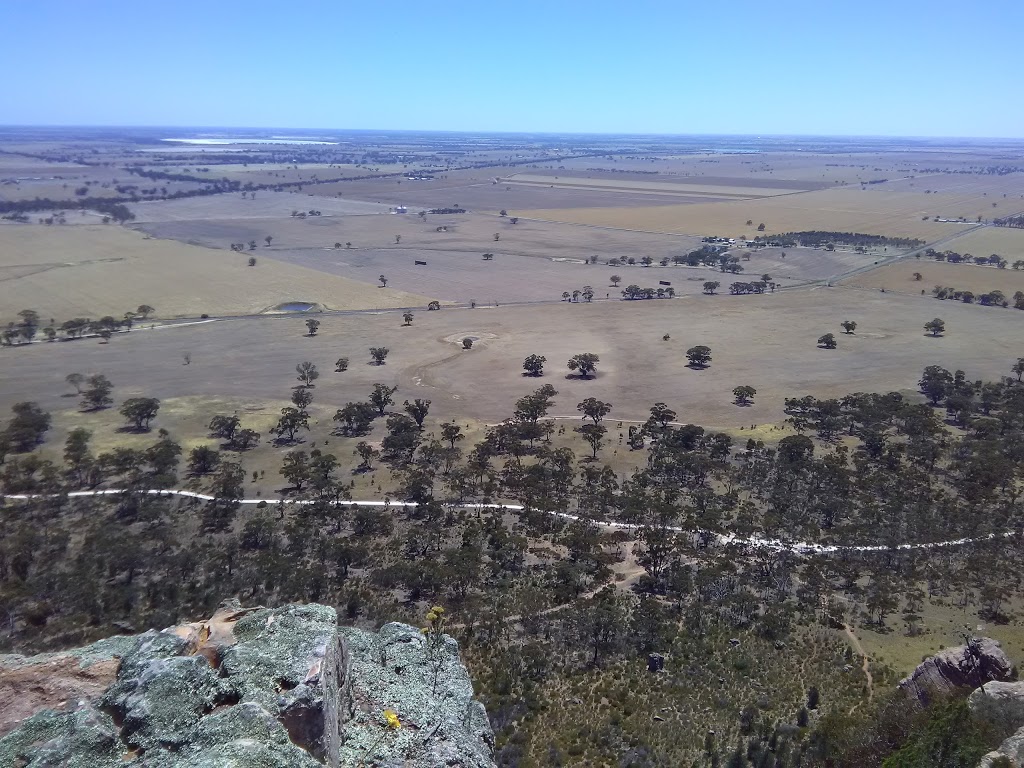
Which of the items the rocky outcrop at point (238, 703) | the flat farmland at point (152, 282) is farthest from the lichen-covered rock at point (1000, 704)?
the flat farmland at point (152, 282)

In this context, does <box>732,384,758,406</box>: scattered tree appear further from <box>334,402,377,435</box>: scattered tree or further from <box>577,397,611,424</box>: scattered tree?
<box>334,402,377,435</box>: scattered tree

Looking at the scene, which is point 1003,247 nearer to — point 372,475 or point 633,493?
point 633,493

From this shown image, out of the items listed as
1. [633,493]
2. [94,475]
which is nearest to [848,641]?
[633,493]

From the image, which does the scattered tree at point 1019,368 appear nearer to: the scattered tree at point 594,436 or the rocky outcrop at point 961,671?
the scattered tree at point 594,436

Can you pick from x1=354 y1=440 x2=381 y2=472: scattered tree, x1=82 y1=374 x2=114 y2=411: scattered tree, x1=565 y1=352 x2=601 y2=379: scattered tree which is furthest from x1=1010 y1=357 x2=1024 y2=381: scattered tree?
x1=82 y1=374 x2=114 y2=411: scattered tree

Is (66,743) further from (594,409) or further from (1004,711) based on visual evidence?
(594,409)
